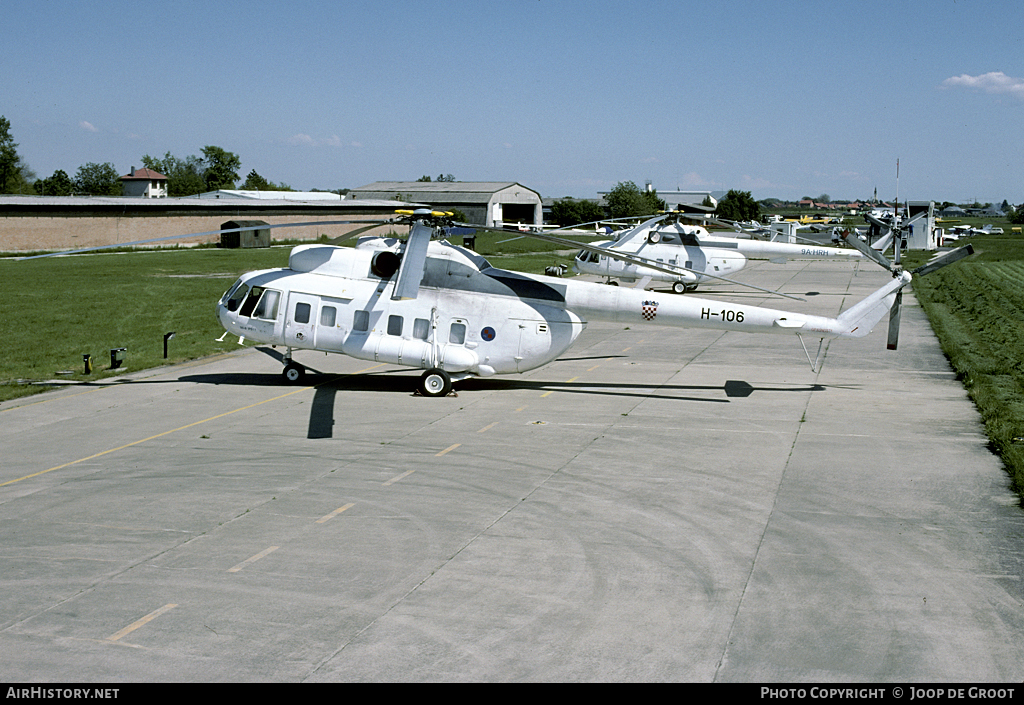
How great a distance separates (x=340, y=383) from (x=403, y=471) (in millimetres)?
7713

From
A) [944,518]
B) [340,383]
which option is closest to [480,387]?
[340,383]

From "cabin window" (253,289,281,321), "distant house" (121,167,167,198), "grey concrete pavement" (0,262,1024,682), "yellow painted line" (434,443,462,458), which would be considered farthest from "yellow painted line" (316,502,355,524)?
"distant house" (121,167,167,198)

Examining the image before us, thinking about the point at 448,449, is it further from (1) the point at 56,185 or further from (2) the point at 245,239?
(1) the point at 56,185

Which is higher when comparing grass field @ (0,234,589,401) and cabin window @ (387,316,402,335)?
cabin window @ (387,316,402,335)

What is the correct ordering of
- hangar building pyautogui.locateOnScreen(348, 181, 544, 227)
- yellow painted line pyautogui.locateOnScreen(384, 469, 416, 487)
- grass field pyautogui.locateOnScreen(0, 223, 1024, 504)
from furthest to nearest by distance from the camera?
1. hangar building pyautogui.locateOnScreen(348, 181, 544, 227)
2. grass field pyautogui.locateOnScreen(0, 223, 1024, 504)
3. yellow painted line pyautogui.locateOnScreen(384, 469, 416, 487)

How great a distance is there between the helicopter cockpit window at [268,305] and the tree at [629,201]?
116 m

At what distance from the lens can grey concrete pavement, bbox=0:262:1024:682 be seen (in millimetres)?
8273

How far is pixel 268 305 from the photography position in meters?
20.5

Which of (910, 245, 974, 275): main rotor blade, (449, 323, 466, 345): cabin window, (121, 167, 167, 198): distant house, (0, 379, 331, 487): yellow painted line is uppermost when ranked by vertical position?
(121, 167, 167, 198): distant house

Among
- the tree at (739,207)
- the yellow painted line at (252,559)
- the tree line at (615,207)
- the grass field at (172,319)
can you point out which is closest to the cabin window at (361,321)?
the grass field at (172,319)

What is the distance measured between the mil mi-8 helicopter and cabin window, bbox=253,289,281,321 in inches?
0.9

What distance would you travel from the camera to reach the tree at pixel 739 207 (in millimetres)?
150125

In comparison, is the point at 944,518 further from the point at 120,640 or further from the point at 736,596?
the point at 120,640

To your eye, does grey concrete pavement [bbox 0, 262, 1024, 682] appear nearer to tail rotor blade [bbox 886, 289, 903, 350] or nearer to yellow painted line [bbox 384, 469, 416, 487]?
yellow painted line [bbox 384, 469, 416, 487]
